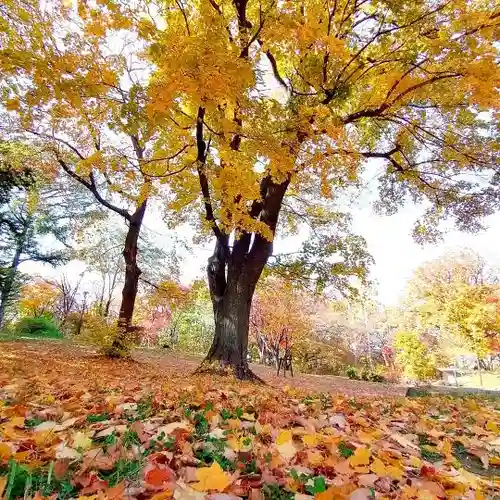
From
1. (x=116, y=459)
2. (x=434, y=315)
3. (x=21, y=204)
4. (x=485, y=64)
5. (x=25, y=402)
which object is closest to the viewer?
(x=116, y=459)

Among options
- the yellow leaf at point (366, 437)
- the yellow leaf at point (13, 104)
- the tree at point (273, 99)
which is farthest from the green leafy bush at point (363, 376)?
the yellow leaf at point (13, 104)

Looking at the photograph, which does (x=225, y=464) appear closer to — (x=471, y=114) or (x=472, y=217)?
(x=471, y=114)

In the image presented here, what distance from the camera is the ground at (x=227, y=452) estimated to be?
3.79ft

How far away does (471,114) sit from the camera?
22.1 feet

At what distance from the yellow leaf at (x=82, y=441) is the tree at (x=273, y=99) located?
3.16 metres

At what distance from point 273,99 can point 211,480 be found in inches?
237

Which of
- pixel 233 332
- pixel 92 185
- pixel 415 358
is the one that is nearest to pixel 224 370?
pixel 233 332

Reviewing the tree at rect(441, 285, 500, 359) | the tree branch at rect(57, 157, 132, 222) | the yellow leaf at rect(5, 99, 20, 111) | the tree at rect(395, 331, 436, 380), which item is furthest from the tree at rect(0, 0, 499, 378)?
the tree at rect(395, 331, 436, 380)

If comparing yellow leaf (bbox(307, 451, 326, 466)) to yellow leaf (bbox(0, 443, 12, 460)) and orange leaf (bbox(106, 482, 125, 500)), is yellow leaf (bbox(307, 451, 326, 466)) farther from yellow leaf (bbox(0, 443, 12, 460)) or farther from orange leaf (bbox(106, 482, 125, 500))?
yellow leaf (bbox(0, 443, 12, 460))

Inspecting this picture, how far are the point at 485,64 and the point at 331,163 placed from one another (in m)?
2.74

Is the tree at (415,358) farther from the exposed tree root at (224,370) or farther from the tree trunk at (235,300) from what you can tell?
the exposed tree root at (224,370)

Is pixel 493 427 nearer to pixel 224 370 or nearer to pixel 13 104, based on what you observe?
pixel 224 370

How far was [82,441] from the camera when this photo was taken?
153 centimetres

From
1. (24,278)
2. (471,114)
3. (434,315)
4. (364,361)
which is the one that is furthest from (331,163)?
(364,361)
